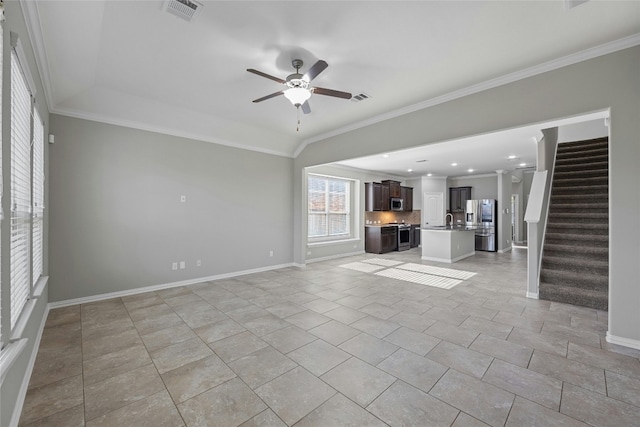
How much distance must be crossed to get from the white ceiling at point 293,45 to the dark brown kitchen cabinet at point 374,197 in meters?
4.94

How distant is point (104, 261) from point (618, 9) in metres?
6.66

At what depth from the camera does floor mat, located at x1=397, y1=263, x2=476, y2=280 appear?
586cm

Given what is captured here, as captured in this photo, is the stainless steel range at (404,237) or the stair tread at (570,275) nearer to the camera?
the stair tread at (570,275)

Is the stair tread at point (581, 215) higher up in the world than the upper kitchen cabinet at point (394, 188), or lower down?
lower down

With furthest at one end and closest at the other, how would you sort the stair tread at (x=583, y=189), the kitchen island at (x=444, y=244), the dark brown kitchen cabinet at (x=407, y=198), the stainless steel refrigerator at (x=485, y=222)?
the dark brown kitchen cabinet at (x=407, y=198) → the stainless steel refrigerator at (x=485, y=222) → the kitchen island at (x=444, y=244) → the stair tread at (x=583, y=189)

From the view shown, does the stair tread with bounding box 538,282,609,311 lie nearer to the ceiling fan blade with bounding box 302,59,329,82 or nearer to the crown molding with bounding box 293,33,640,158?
the crown molding with bounding box 293,33,640,158

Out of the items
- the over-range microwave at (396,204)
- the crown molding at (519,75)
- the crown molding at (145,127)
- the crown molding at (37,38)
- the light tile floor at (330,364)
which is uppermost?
the crown molding at (519,75)

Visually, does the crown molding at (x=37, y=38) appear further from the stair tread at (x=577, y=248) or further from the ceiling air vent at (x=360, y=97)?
the stair tread at (x=577, y=248)

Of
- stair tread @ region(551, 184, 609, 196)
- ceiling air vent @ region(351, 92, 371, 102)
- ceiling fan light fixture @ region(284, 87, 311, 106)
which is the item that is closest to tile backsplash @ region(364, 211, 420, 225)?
stair tread @ region(551, 184, 609, 196)

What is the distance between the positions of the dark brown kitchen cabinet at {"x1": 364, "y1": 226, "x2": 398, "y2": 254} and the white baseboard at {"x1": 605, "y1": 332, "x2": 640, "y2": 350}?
19.9ft

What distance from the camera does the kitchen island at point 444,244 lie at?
7.38 metres

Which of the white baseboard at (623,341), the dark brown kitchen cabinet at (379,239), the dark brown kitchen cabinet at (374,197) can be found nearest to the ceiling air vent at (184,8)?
the white baseboard at (623,341)

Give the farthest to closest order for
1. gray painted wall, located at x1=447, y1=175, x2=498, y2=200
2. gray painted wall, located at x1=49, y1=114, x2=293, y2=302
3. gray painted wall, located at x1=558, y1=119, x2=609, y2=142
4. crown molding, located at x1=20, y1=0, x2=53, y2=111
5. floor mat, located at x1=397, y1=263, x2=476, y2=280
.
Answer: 1. gray painted wall, located at x1=447, y1=175, x2=498, y2=200
2. gray painted wall, located at x1=558, y1=119, x2=609, y2=142
3. floor mat, located at x1=397, y1=263, x2=476, y2=280
4. gray painted wall, located at x1=49, y1=114, x2=293, y2=302
5. crown molding, located at x1=20, y1=0, x2=53, y2=111

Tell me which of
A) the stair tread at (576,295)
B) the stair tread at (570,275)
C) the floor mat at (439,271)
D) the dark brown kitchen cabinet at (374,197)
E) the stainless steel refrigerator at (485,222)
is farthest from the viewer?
the stainless steel refrigerator at (485,222)
